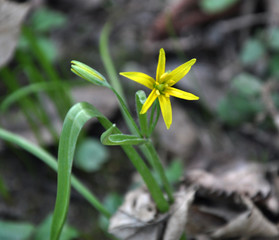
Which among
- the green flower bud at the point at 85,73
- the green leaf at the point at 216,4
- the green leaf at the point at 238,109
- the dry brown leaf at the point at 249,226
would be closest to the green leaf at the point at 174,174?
the dry brown leaf at the point at 249,226

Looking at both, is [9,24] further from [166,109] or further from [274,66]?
[274,66]

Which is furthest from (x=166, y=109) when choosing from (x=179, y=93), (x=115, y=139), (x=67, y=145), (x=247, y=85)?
(x=247, y=85)

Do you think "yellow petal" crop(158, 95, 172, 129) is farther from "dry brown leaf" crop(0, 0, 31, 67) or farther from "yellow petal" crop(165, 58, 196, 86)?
"dry brown leaf" crop(0, 0, 31, 67)

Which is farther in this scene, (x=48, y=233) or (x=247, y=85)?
(x=247, y=85)

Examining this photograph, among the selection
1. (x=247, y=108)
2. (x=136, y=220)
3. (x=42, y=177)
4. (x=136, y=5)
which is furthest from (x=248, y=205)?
(x=136, y=5)

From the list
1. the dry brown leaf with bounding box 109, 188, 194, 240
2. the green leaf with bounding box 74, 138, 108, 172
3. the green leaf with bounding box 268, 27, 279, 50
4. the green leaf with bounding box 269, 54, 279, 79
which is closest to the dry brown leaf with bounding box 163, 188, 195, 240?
the dry brown leaf with bounding box 109, 188, 194, 240

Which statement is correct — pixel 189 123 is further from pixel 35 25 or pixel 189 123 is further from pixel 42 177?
pixel 35 25
